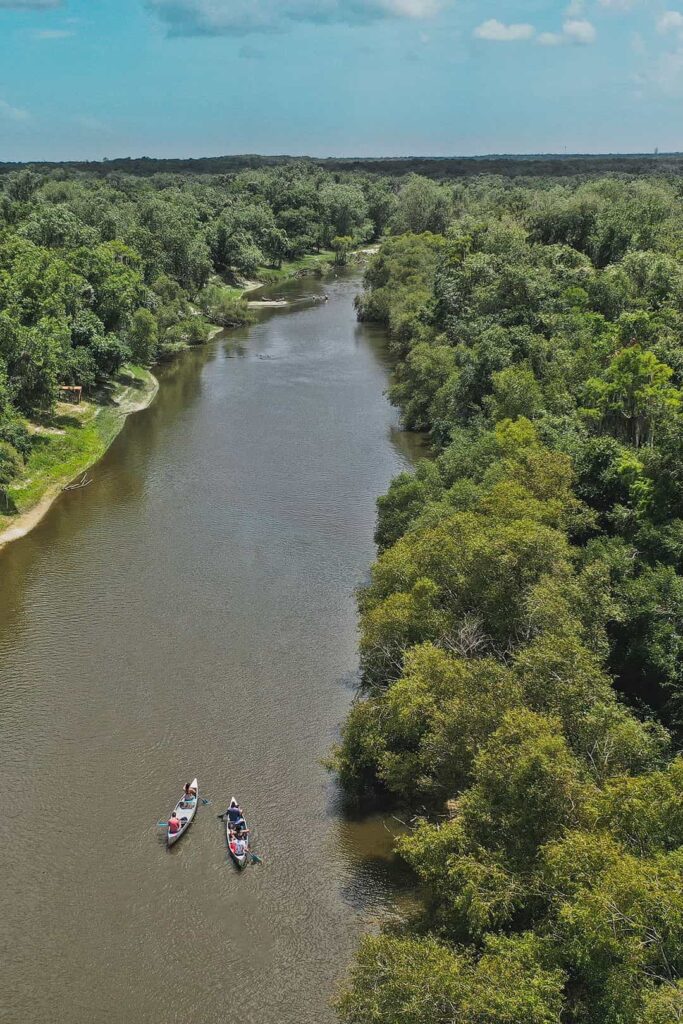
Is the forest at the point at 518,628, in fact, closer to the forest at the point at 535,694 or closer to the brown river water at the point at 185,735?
the forest at the point at 535,694

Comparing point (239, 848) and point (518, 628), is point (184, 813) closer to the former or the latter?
point (239, 848)

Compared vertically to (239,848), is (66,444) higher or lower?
higher

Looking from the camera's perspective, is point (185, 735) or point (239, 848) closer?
point (239, 848)

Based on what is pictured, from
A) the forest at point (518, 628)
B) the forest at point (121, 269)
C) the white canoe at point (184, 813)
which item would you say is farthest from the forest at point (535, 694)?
the forest at point (121, 269)

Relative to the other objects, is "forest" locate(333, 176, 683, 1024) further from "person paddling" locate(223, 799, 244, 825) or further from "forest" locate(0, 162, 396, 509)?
"forest" locate(0, 162, 396, 509)

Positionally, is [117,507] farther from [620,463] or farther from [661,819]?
[661,819]

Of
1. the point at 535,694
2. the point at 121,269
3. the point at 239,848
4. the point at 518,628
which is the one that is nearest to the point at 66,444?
the point at 121,269
